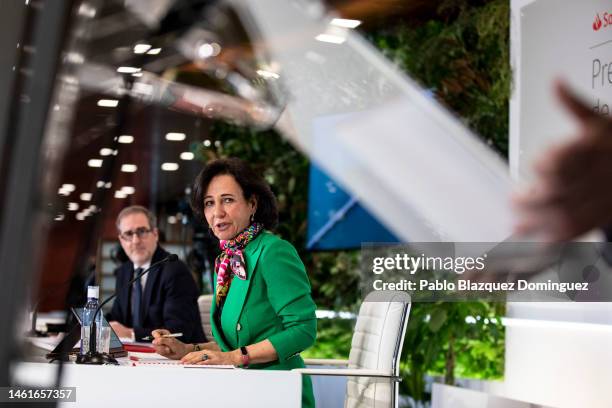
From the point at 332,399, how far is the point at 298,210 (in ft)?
13.3

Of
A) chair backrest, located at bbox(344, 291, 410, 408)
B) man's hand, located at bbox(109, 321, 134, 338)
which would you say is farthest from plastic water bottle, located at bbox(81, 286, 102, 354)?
man's hand, located at bbox(109, 321, 134, 338)

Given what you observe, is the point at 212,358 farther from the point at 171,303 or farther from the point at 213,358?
the point at 171,303

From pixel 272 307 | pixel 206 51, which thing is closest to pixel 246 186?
pixel 272 307

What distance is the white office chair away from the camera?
251 centimetres

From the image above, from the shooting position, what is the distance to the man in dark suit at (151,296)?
3.65m

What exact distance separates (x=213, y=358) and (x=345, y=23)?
4400 mm

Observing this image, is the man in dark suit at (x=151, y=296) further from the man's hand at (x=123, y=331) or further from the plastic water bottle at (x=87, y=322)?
the plastic water bottle at (x=87, y=322)

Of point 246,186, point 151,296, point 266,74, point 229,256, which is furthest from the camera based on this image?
point 266,74

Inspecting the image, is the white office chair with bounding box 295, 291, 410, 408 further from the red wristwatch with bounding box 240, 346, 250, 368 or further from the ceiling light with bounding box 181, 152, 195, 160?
the ceiling light with bounding box 181, 152, 195, 160

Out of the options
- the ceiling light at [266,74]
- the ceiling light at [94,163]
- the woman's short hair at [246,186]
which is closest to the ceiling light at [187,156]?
the ceiling light at [266,74]

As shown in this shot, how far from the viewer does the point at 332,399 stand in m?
2.65

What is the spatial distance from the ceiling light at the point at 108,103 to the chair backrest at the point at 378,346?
1321mm

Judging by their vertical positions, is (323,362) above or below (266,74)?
below

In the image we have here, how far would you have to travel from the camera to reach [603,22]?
3.31 metres
